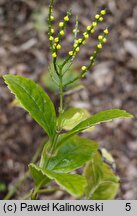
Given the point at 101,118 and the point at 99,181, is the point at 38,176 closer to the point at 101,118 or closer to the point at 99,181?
the point at 101,118

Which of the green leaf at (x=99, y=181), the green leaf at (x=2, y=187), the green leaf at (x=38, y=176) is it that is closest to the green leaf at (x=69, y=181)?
the green leaf at (x=38, y=176)

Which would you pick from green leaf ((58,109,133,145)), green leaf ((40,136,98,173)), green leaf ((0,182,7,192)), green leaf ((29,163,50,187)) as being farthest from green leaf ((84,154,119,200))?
green leaf ((0,182,7,192))

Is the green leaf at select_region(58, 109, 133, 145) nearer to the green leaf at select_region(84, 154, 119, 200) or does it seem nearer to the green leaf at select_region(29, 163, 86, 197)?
the green leaf at select_region(29, 163, 86, 197)

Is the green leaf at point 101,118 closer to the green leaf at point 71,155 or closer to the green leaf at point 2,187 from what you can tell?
the green leaf at point 71,155

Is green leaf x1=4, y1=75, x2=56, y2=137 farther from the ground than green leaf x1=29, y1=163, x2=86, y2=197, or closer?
farther from the ground

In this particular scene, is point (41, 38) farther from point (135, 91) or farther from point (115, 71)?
point (135, 91)

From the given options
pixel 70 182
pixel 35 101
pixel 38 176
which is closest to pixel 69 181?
pixel 70 182

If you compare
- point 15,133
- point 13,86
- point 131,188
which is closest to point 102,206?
point 13,86

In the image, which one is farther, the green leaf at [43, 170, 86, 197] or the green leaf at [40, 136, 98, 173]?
the green leaf at [40, 136, 98, 173]

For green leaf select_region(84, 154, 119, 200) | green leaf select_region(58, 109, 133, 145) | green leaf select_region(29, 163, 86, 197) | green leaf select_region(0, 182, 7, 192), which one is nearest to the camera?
green leaf select_region(29, 163, 86, 197)
